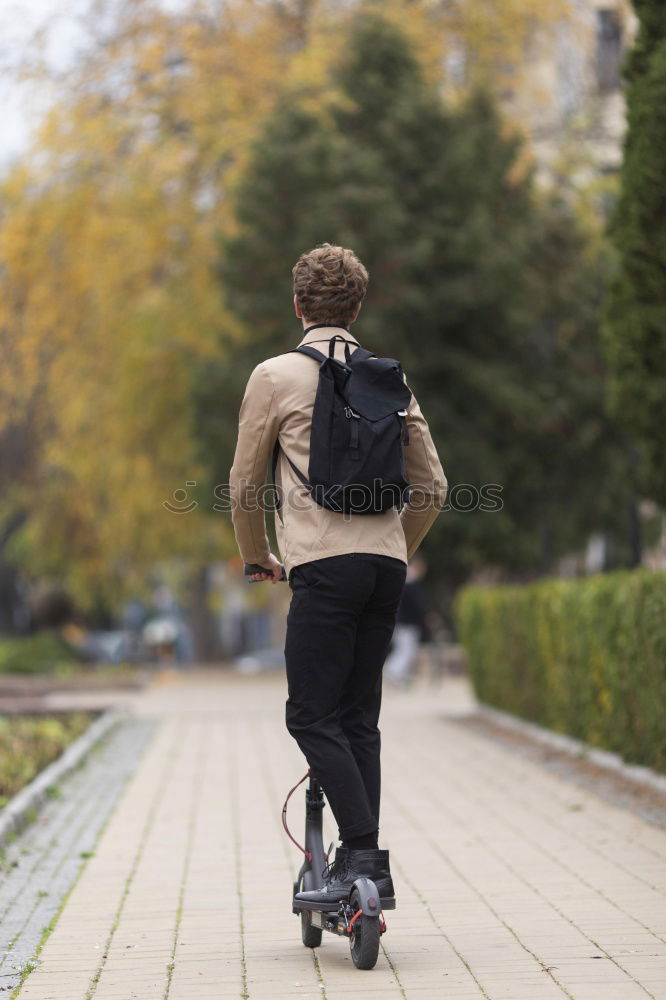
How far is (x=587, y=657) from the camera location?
36.8 ft

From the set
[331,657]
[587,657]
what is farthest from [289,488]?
[587,657]

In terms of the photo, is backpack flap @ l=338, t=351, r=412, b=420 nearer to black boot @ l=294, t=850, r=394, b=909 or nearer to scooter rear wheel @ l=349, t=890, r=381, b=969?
black boot @ l=294, t=850, r=394, b=909

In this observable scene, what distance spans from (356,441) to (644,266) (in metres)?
7.78

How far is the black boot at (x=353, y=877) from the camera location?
516cm

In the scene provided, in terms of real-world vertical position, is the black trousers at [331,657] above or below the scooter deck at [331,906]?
above

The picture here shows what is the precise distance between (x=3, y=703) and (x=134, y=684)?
5.37m

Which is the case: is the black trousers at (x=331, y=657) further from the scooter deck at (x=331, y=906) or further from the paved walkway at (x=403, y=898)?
the paved walkway at (x=403, y=898)

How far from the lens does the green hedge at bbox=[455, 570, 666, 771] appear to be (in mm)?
9375

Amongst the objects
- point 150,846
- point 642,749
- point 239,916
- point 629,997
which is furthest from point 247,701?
point 629,997

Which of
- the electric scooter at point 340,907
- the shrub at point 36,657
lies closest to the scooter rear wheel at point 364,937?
the electric scooter at point 340,907

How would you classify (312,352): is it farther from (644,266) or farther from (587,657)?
(644,266)

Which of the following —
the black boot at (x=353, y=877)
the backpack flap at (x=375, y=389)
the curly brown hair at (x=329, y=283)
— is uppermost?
the curly brown hair at (x=329, y=283)

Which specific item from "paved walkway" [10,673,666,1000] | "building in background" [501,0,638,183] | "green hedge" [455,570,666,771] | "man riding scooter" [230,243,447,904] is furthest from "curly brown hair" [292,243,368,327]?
"building in background" [501,0,638,183]

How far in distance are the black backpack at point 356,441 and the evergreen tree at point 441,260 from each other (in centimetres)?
1497
